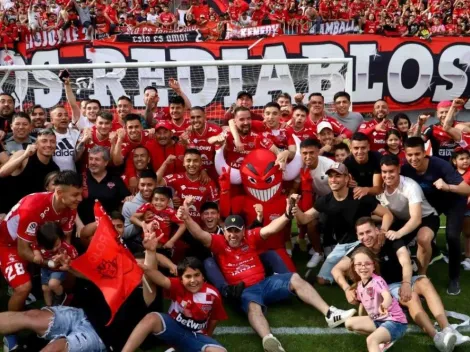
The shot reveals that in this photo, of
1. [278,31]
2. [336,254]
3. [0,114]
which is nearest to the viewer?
[336,254]

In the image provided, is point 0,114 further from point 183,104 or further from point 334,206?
point 334,206

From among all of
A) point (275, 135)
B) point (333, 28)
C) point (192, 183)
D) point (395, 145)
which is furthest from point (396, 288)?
point (333, 28)

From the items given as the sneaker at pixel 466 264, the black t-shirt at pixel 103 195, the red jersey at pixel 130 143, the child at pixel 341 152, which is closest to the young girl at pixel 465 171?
the sneaker at pixel 466 264

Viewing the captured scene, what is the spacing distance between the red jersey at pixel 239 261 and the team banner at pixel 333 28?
29.4 feet

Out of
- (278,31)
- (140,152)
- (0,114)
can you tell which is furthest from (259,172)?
(278,31)

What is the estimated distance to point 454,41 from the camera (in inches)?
509

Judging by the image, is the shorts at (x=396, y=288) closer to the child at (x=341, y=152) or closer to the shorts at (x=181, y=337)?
the shorts at (x=181, y=337)

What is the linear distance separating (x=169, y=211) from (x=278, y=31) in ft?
27.7

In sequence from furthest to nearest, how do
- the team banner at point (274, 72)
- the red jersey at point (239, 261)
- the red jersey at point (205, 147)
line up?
the team banner at point (274, 72) < the red jersey at point (205, 147) < the red jersey at point (239, 261)

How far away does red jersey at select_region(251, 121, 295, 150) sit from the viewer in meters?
6.55

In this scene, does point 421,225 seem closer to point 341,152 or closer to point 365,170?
point 365,170

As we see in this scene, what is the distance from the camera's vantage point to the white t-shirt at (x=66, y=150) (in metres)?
5.66

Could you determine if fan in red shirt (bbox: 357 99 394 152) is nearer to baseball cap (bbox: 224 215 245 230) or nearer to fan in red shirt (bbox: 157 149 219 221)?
fan in red shirt (bbox: 157 149 219 221)

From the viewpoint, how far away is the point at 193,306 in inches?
167
